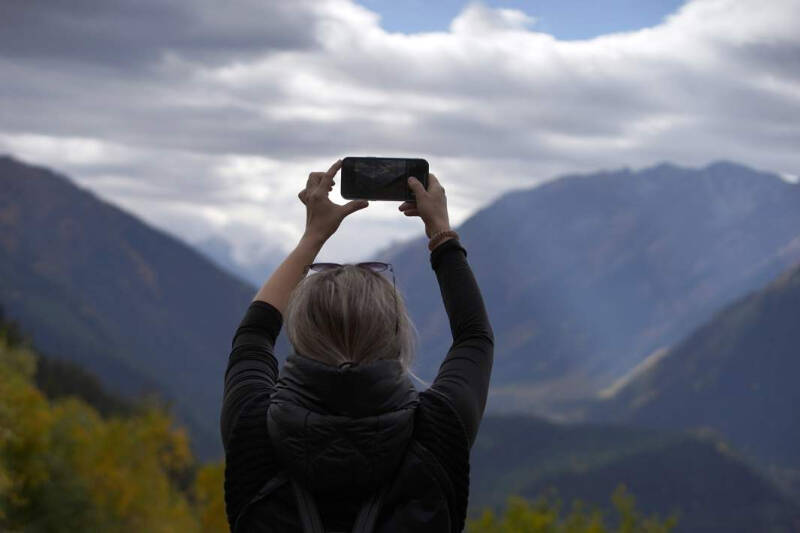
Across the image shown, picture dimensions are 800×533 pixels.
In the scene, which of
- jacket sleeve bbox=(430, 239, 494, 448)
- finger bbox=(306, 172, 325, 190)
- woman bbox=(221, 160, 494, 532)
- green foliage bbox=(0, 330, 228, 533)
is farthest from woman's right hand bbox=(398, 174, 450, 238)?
green foliage bbox=(0, 330, 228, 533)

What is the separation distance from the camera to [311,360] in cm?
418

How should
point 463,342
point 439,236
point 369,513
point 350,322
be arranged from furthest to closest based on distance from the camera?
point 439,236, point 463,342, point 350,322, point 369,513

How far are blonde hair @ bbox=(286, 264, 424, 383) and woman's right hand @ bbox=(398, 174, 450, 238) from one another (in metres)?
0.80

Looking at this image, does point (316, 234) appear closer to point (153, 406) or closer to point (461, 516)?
point (461, 516)

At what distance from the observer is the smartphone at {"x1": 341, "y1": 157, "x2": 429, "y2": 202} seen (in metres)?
5.13

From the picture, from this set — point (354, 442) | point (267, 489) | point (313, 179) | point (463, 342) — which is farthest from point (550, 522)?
point (354, 442)

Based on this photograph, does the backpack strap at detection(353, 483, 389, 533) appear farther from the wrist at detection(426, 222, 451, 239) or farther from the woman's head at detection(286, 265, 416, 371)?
the wrist at detection(426, 222, 451, 239)

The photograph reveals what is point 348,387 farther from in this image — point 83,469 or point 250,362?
point 83,469

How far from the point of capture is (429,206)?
5004mm

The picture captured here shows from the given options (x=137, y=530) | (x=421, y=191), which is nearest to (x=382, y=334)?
(x=421, y=191)

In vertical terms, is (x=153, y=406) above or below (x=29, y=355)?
below

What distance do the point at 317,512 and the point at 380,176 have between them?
5.70ft

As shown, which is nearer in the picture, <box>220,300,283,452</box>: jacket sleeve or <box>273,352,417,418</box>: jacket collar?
<box>273,352,417,418</box>: jacket collar

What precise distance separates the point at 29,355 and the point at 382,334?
57.6 metres
